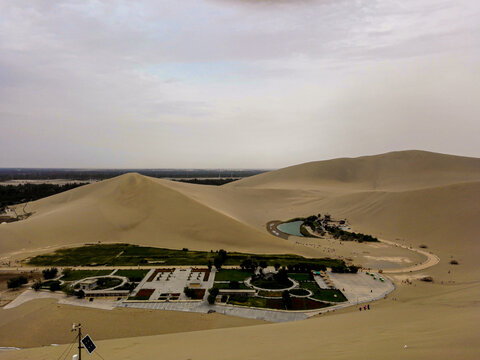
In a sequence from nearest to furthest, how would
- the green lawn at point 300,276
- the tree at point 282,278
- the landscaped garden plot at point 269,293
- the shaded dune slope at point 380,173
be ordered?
the landscaped garden plot at point 269,293 < the tree at point 282,278 < the green lawn at point 300,276 < the shaded dune slope at point 380,173

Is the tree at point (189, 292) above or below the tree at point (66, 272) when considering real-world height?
above

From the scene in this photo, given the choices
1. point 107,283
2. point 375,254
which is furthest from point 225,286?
point 375,254

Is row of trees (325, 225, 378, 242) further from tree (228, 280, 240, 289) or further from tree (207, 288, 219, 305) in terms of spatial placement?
tree (207, 288, 219, 305)

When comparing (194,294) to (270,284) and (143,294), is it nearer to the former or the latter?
(143,294)

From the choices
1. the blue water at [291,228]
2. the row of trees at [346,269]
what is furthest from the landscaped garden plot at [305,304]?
the blue water at [291,228]

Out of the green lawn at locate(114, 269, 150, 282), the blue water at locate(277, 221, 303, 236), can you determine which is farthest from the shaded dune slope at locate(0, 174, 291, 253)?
the green lawn at locate(114, 269, 150, 282)

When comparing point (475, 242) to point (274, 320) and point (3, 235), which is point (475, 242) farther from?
point (3, 235)

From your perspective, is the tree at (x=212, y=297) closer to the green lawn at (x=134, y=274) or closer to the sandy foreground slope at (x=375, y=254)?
the green lawn at (x=134, y=274)
